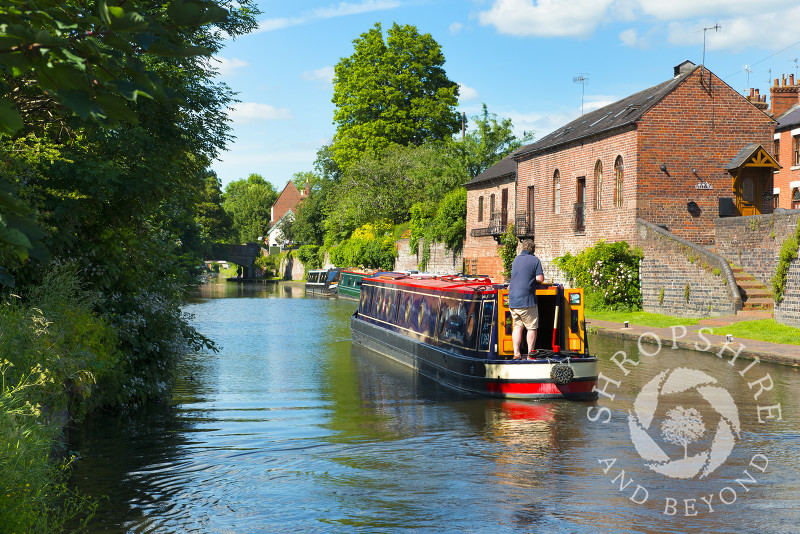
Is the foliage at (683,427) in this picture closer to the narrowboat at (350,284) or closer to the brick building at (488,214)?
the brick building at (488,214)

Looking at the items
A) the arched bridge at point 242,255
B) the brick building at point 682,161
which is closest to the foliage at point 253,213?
the arched bridge at point 242,255

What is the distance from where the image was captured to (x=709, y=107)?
26500 mm

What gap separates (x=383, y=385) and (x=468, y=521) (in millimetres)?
7954

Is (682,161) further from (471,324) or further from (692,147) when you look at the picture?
(471,324)

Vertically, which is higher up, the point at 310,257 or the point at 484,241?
the point at 484,241

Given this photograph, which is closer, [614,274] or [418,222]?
[614,274]

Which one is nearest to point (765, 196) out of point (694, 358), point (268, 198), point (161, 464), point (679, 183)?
point (679, 183)

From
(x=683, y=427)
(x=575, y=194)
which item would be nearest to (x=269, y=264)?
(x=575, y=194)

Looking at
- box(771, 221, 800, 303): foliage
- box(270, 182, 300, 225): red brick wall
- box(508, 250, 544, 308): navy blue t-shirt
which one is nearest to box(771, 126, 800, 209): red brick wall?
box(771, 221, 800, 303): foliage

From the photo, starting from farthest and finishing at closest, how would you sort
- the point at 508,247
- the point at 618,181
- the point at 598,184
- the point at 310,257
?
the point at 310,257
the point at 508,247
the point at 598,184
the point at 618,181

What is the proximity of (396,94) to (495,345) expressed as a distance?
42.2 m

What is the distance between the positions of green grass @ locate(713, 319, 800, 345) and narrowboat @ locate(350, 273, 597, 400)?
6.56 metres

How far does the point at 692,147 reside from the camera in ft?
86.2

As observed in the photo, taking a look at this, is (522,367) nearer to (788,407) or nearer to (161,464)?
(788,407)
